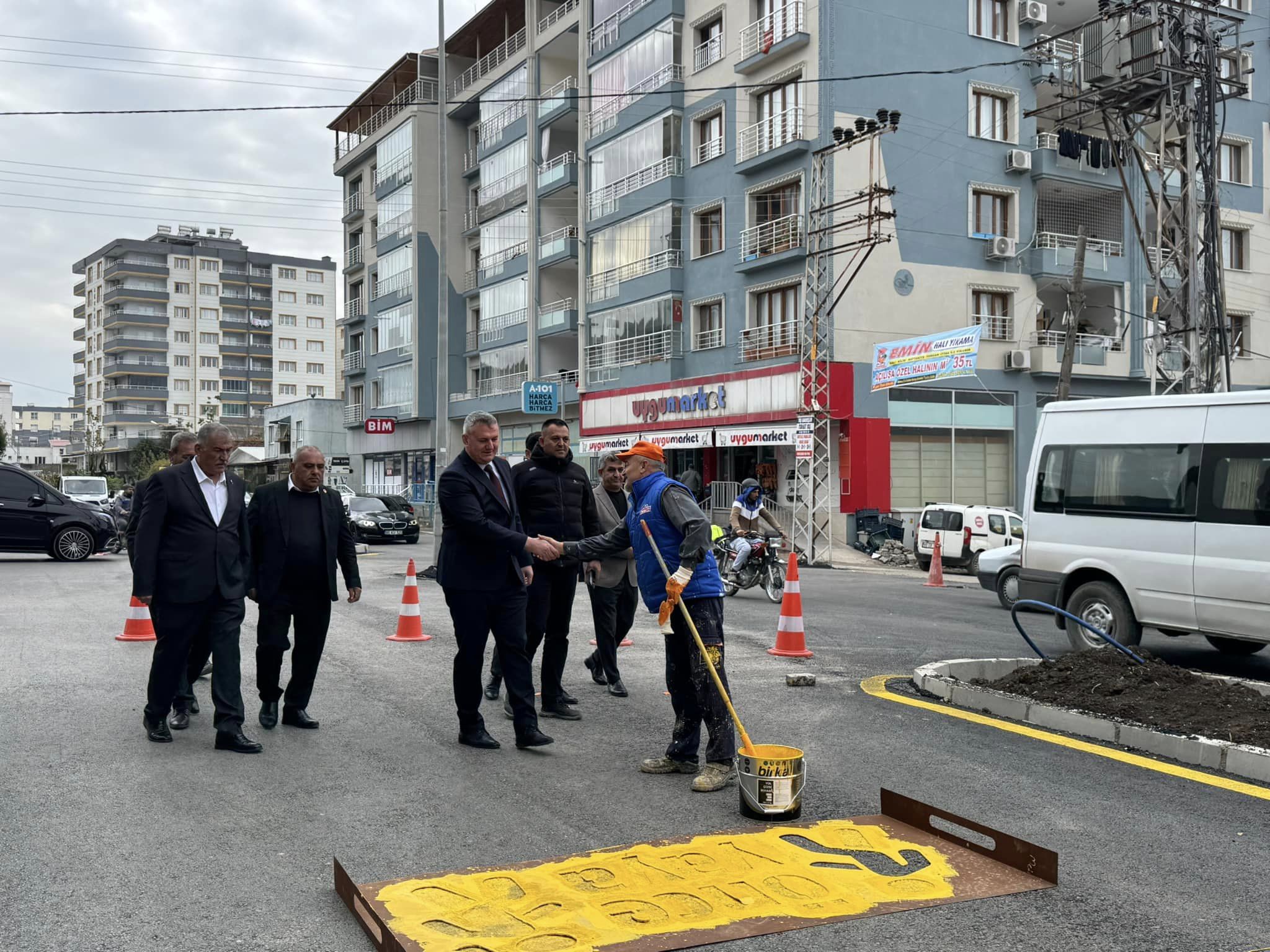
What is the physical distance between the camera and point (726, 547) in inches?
645

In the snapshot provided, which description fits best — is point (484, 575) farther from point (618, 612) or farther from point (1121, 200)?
point (1121, 200)

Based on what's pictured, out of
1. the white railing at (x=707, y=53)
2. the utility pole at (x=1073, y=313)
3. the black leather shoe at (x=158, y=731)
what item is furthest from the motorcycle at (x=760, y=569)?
the white railing at (x=707, y=53)

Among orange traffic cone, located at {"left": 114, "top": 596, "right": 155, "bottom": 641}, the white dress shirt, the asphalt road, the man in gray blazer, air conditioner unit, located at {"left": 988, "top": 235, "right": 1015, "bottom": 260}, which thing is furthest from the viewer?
air conditioner unit, located at {"left": 988, "top": 235, "right": 1015, "bottom": 260}

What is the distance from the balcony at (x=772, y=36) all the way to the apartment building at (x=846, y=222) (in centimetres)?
7

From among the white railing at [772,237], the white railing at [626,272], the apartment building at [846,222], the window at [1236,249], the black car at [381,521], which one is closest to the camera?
the apartment building at [846,222]

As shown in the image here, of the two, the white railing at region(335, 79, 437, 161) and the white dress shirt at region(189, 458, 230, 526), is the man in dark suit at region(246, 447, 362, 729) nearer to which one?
the white dress shirt at region(189, 458, 230, 526)

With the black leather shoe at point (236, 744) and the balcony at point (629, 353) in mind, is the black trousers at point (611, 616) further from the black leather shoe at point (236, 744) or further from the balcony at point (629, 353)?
the balcony at point (629, 353)

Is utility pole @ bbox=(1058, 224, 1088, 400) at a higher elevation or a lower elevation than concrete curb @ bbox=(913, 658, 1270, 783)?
higher

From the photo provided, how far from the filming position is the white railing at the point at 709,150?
33.6 metres

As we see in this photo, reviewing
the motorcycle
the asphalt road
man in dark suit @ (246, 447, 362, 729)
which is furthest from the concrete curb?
the motorcycle

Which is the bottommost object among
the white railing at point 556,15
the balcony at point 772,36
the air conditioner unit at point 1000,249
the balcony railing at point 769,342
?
the balcony railing at point 769,342

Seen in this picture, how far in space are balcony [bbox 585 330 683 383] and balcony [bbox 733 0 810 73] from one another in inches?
323

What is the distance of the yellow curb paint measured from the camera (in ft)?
12.7

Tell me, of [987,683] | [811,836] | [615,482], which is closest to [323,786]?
[811,836]
